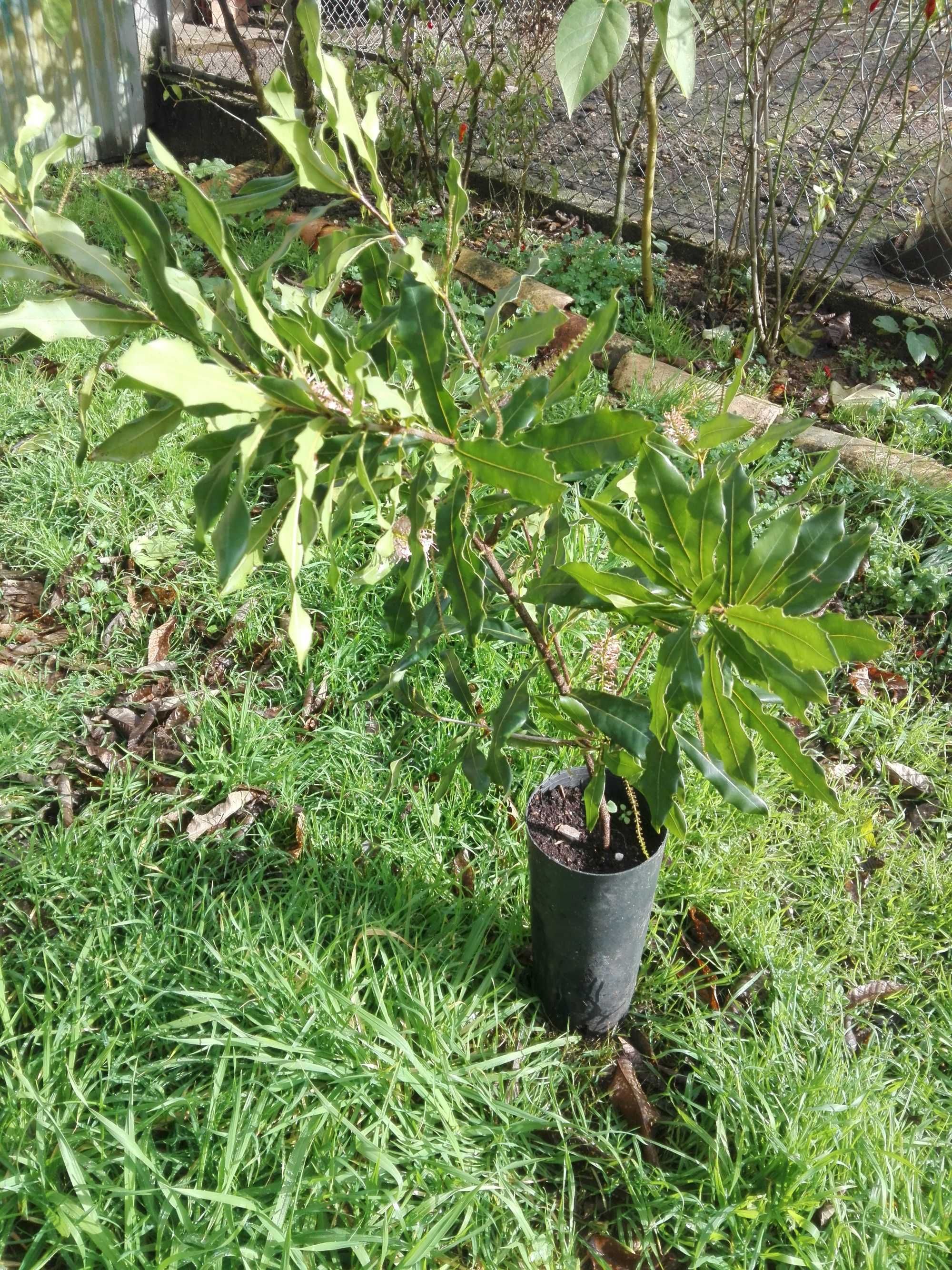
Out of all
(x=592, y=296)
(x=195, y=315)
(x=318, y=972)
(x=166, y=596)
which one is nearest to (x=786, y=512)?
(x=195, y=315)

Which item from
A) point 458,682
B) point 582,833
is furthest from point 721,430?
point 582,833

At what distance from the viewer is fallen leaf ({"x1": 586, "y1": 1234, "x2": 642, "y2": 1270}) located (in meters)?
1.65

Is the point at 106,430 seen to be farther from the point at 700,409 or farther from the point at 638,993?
the point at 638,993

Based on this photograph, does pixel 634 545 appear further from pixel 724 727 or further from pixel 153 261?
pixel 153 261

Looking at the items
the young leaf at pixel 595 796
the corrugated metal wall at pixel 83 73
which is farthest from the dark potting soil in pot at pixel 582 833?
the corrugated metal wall at pixel 83 73

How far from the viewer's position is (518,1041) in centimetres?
194

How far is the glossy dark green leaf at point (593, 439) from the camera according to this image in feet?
3.76

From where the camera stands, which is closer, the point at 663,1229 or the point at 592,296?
the point at 663,1229

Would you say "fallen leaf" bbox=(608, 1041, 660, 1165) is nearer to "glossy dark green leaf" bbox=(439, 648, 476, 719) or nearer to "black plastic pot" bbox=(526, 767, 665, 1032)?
"black plastic pot" bbox=(526, 767, 665, 1032)

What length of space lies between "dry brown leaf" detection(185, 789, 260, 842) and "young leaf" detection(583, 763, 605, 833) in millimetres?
998

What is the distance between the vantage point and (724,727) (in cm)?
126

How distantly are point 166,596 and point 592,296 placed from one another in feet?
7.70

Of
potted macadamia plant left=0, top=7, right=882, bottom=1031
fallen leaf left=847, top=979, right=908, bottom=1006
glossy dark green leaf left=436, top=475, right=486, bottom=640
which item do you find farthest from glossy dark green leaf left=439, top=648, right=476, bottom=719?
fallen leaf left=847, top=979, right=908, bottom=1006

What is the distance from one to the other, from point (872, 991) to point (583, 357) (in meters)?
1.52
